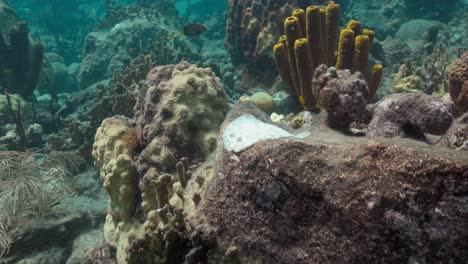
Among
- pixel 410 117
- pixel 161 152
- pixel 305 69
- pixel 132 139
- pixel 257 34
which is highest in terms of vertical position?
pixel 410 117

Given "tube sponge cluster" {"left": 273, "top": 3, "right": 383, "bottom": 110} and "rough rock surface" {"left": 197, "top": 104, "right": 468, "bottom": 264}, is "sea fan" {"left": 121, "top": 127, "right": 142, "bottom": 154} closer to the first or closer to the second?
"rough rock surface" {"left": 197, "top": 104, "right": 468, "bottom": 264}

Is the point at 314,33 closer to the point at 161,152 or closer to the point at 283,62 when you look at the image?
the point at 283,62

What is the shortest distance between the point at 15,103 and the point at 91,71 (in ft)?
15.5

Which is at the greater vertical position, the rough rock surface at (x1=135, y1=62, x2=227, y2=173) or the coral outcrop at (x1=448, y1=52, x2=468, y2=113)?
the coral outcrop at (x1=448, y1=52, x2=468, y2=113)

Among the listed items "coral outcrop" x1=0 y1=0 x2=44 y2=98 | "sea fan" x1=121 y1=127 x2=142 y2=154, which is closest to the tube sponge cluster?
"sea fan" x1=121 y1=127 x2=142 y2=154

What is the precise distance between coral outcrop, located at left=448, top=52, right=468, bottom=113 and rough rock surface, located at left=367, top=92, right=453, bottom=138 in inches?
27.3

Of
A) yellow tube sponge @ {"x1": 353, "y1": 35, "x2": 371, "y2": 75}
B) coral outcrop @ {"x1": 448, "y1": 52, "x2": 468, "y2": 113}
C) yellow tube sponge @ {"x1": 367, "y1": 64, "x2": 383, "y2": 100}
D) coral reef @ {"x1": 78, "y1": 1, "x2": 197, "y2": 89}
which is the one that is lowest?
coral reef @ {"x1": 78, "y1": 1, "x2": 197, "y2": 89}

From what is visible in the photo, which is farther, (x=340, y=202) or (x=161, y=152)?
(x=161, y=152)

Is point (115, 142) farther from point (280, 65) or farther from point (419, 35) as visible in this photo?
point (419, 35)

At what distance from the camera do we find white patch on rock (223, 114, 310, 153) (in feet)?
7.75

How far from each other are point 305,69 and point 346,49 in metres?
0.59

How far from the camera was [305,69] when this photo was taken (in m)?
4.68

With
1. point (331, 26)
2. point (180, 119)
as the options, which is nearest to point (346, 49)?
point (331, 26)

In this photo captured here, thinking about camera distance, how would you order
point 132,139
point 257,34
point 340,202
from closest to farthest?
point 340,202 < point 132,139 < point 257,34
